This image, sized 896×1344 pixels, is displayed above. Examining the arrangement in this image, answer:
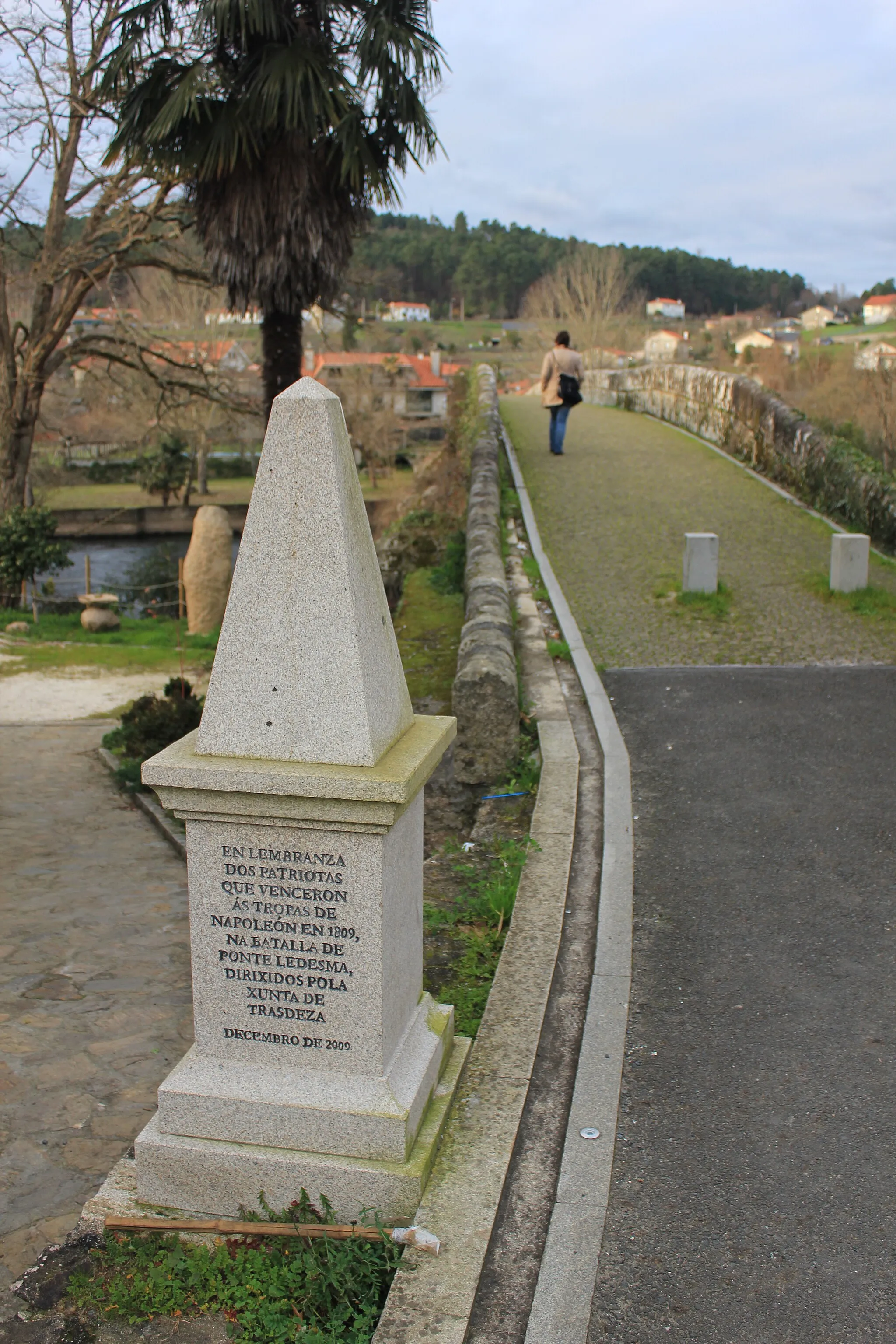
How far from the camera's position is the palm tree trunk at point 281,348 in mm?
13866

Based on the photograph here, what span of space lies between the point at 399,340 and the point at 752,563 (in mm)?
98596

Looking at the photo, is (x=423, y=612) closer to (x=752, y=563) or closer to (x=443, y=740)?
(x=752, y=563)

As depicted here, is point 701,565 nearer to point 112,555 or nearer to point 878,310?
point 112,555

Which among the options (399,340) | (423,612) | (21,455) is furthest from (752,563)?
(399,340)

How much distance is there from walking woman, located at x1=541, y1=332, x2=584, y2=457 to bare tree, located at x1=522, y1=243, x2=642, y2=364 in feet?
102

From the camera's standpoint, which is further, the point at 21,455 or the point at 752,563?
the point at 21,455

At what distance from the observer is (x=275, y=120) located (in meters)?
11.9

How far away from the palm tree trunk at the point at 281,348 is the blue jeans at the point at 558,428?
469 cm

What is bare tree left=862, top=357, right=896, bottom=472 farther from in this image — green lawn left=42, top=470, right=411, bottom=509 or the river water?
green lawn left=42, top=470, right=411, bottom=509

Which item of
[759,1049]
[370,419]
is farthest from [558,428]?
[370,419]

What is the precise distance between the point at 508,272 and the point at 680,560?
115105mm

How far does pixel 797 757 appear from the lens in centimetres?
689

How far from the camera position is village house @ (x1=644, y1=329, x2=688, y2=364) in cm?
6681

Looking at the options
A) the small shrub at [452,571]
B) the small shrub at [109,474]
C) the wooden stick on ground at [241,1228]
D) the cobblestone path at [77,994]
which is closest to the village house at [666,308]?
the small shrub at [109,474]
